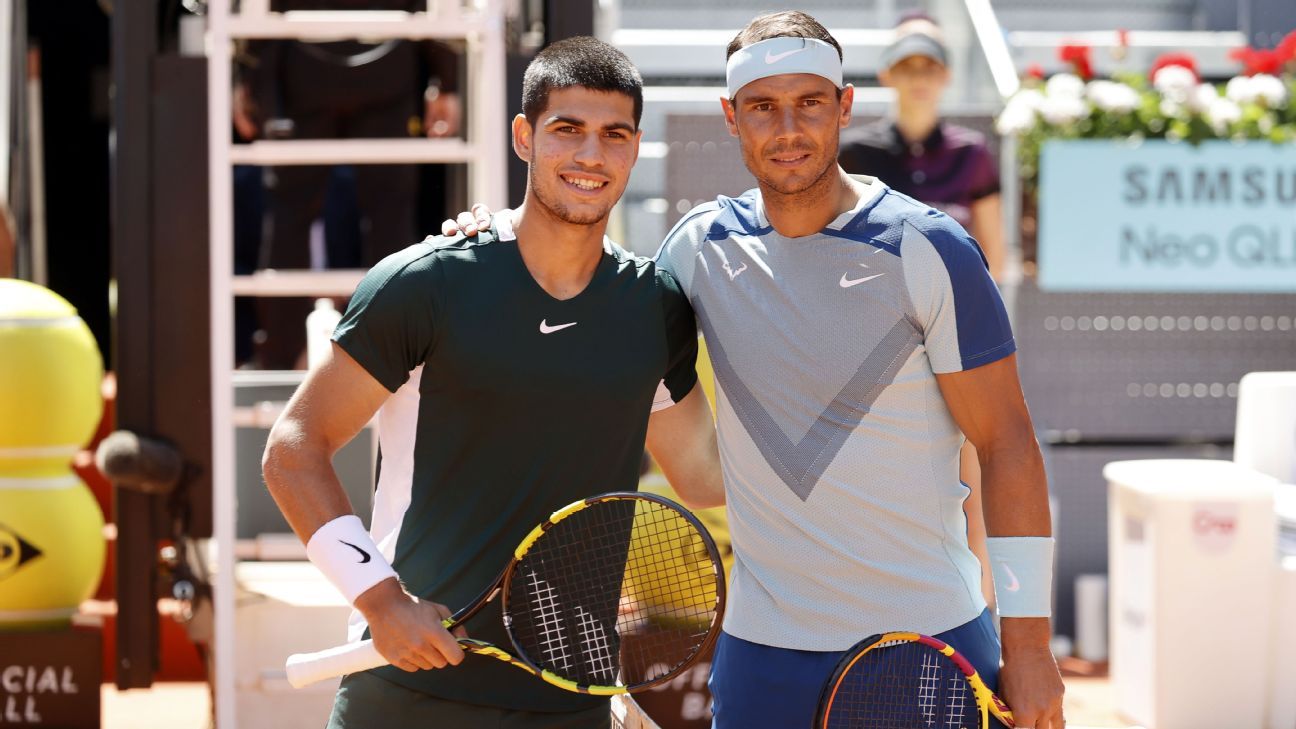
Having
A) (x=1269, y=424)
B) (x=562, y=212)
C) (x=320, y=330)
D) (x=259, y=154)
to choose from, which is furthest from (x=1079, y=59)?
(x=562, y=212)

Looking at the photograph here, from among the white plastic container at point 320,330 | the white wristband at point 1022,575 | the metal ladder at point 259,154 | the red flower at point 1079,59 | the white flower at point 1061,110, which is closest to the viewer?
the white wristband at point 1022,575

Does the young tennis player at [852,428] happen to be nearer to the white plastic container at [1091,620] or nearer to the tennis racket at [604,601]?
the tennis racket at [604,601]

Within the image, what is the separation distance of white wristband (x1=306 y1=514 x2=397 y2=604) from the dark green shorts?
22 cm

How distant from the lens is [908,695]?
259 centimetres

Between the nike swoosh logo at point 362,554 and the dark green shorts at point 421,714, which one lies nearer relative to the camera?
→ the nike swoosh logo at point 362,554

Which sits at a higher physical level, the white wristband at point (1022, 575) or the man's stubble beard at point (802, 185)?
the man's stubble beard at point (802, 185)

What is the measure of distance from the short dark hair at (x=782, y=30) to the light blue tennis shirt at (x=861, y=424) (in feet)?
1.13

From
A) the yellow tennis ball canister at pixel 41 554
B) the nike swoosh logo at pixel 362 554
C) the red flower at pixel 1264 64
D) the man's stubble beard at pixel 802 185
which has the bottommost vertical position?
the yellow tennis ball canister at pixel 41 554

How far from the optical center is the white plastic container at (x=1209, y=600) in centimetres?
538

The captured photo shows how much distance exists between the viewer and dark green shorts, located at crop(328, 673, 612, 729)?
2.60m

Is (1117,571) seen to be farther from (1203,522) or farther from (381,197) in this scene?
(381,197)

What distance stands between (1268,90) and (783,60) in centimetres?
506

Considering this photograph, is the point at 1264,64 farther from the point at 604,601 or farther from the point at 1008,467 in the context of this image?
the point at 604,601

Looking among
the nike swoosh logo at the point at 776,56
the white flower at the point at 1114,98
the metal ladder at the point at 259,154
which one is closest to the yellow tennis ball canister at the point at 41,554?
the metal ladder at the point at 259,154
